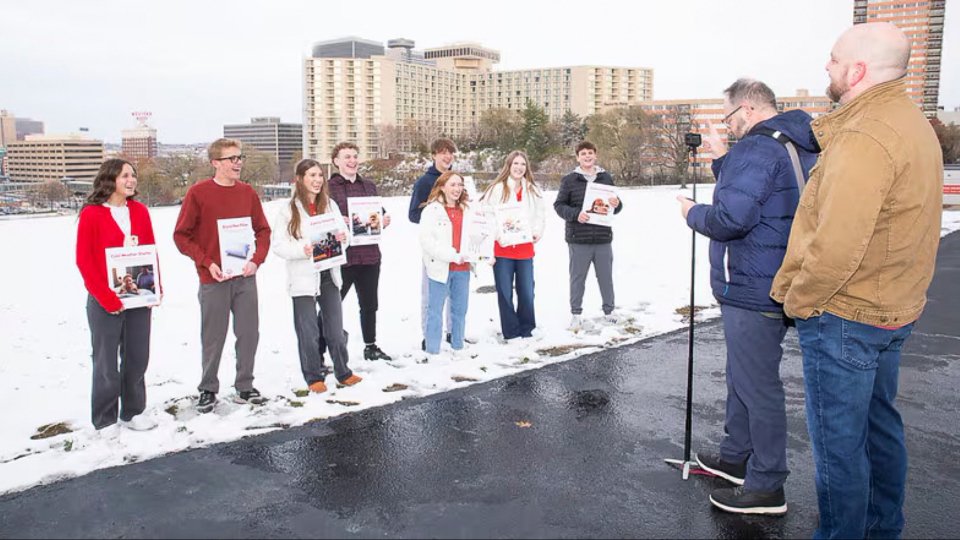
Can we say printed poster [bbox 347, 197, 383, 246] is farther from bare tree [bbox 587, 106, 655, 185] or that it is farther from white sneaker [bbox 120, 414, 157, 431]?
bare tree [bbox 587, 106, 655, 185]

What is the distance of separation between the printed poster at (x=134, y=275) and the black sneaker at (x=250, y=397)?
3.42 feet

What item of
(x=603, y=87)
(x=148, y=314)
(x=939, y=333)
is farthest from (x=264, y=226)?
(x=603, y=87)

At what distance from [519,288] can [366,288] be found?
188 centimetres

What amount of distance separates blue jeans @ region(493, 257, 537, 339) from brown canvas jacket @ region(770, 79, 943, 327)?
4.89 metres

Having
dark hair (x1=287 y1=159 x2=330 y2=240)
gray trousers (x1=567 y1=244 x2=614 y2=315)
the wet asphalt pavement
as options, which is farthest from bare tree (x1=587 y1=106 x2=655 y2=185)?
the wet asphalt pavement

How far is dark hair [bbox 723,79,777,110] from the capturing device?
3986mm

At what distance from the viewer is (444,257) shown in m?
7.18

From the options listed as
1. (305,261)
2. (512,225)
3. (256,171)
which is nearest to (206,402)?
(305,261)

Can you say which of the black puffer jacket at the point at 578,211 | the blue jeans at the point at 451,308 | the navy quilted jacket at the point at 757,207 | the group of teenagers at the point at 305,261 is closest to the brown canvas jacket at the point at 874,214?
the navy quilted jacket at the point at 757,207

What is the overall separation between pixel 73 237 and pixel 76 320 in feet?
26.2

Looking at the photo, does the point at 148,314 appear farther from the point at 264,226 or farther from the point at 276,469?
the point at 276,469

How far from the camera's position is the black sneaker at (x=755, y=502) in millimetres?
3926

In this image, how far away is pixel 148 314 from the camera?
213 inches

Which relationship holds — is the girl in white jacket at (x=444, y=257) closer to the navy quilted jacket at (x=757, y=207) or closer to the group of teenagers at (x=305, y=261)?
the group of teenagers at (x=305, y=261)
